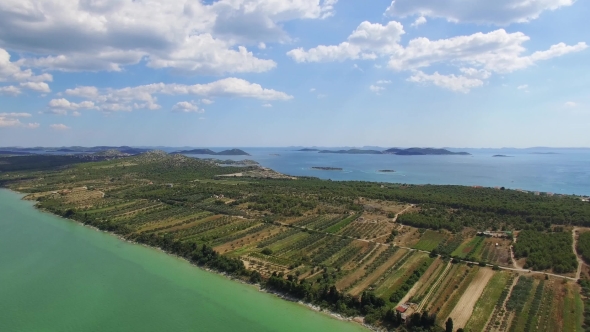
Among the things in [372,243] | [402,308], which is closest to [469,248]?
[372,243]

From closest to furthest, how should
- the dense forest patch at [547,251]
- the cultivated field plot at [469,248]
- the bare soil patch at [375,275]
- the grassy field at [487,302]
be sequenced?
the grassy field at [487,302]
the bare soil patch at [375,275]
the dense forest patch at [547,251]
the cultivated field plot at [469,248]

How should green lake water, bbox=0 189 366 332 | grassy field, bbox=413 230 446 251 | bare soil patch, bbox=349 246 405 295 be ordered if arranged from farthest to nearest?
grassy field, bbox=413 230 446 251
bare soil patch, bbox=349 246 405 295
green lake water, bbox=0 189 366 332

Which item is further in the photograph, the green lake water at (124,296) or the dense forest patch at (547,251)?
the dense forest patch at (547,251)

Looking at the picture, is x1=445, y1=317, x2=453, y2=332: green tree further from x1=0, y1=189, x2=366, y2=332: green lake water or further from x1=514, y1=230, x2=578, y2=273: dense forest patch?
x1=514, y1=230, x2=578, y2=273: dense forest patch

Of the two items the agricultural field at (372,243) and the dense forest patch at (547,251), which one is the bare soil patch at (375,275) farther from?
the dense forest patch at (547,251)

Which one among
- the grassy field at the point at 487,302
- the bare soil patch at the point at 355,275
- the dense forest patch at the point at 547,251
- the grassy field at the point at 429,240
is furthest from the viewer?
the grassy field at the point at 429,240

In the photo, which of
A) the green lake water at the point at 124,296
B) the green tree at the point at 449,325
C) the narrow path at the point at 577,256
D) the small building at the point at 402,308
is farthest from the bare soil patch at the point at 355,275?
the narrow path at the point at 577,256

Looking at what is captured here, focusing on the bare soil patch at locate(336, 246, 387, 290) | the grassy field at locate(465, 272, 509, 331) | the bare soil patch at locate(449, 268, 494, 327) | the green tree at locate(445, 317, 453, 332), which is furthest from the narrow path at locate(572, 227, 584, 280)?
the bare soil patch at locate(336, 246, 387, 290)
